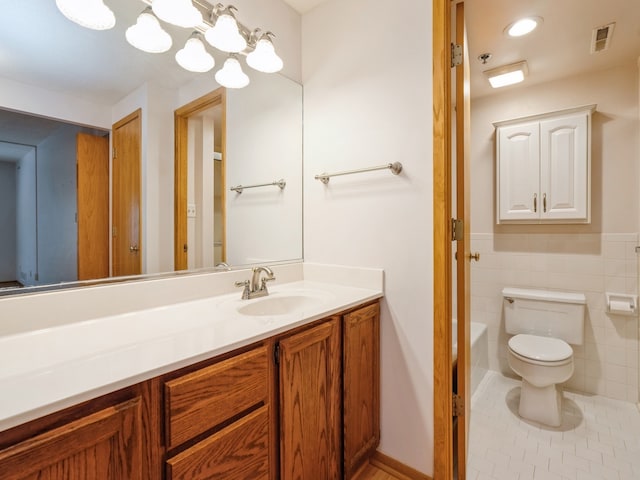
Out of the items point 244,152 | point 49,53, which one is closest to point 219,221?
point 244,152

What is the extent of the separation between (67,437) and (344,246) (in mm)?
1277

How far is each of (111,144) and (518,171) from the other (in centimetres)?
258

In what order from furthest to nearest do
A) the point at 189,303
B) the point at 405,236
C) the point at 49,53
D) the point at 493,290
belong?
the point at 493,290, the point at 405,236, the point at 189,303, the point at 49,53

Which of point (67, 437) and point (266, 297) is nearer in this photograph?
point (67, 437)

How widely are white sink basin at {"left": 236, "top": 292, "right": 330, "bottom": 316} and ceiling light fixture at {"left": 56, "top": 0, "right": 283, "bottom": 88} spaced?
3.44 ft

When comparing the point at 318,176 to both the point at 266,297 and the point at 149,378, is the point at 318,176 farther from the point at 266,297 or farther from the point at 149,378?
the point at 149,378

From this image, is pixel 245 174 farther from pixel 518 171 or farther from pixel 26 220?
pixel 518 171

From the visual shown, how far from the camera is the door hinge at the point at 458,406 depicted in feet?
4.50

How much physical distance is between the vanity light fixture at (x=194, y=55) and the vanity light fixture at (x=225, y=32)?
0.05 meters

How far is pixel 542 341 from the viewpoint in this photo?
2.08m

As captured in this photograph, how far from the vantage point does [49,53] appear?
1.01 m

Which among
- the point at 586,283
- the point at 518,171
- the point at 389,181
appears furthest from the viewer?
the point at 518,171

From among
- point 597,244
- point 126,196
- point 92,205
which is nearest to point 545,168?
point 597,244

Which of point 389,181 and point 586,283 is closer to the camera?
point 389,181
